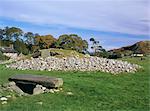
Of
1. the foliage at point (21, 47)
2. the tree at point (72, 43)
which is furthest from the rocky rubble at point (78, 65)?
the foliage at point (21, 47)

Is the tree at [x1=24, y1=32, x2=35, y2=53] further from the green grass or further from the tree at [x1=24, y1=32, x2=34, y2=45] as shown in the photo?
the green grass

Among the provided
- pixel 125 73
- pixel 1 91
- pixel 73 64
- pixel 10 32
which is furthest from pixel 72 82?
pixel 10 32

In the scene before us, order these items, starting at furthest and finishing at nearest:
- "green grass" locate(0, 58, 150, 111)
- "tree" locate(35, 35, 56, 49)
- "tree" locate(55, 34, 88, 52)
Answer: "tree" locate(35, 35, 56, 49) → "tree" locate(55, 34, 88, 52) → "green grass" locate(0, 58, 150, 111)

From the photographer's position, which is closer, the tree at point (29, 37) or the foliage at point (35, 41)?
the foliage at point (35, 41)

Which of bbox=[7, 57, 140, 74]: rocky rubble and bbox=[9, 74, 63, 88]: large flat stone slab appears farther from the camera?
bbox=[7, 57, 140, 74]: rocky rubble

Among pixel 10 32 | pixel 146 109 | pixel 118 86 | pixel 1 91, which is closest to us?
pixel 146 109

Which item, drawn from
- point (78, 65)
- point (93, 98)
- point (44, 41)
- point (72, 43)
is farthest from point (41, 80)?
point (44, 41)

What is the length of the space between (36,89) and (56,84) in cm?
83

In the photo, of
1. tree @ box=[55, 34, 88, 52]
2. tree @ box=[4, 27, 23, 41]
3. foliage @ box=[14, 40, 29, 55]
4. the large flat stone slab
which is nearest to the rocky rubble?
the large flat stone slab

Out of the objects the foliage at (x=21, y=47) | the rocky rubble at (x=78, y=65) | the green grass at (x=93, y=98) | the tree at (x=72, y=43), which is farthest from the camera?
the foliage at (x=21, y=47)

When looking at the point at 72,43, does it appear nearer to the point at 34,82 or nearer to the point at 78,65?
the point at 78,65

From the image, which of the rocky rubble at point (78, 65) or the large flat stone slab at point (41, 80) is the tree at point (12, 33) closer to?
the rocky rubble at point (78, 65)

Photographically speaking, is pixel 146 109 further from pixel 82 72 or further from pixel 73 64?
pixel 73 64

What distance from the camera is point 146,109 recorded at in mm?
10750
